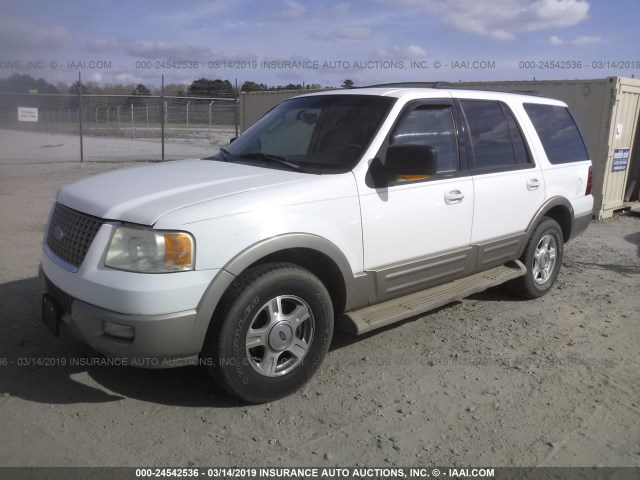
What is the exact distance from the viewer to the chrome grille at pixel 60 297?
3.31 metres

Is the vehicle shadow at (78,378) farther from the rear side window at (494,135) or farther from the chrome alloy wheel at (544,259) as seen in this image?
the chrome alloy wheel at (544,259)

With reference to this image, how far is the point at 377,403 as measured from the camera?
3.63 metres

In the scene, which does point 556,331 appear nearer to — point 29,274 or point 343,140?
point 343,140

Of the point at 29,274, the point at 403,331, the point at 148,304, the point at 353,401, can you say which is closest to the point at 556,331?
the point at 403,331

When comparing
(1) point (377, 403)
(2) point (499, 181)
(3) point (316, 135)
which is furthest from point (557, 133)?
(1) point (377, 403)

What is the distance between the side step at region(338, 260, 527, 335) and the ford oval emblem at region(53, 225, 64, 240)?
1.87 meters

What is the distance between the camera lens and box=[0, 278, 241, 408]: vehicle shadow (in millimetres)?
3586

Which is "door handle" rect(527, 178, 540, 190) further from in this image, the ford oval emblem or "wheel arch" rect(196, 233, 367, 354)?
the ford oval emblem

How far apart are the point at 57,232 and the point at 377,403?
228cm

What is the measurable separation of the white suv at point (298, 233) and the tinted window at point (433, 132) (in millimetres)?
13

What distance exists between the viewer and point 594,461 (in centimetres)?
311

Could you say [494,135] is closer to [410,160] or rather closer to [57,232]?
[410,160]

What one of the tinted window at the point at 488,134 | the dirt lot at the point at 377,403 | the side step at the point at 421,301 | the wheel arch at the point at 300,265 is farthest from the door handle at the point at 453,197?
the dirt lot at the point at 377,403

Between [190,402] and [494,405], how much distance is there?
1.90 m
